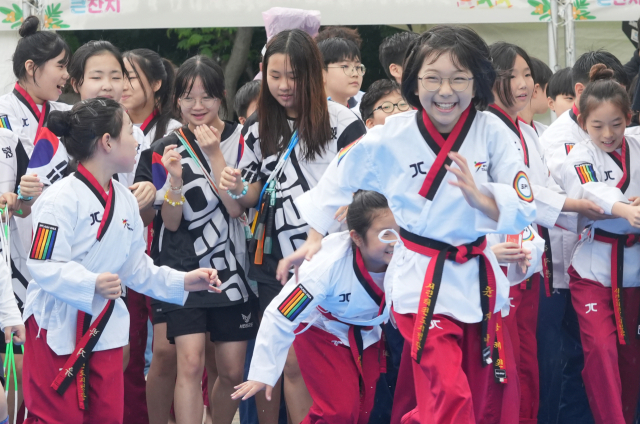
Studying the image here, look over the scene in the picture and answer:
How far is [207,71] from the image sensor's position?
462cm

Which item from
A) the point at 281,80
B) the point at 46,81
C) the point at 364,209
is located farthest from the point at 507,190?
the point at 46,81

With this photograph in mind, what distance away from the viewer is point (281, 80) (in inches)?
171

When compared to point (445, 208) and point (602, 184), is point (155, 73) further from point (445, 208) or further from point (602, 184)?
point (602, 184)

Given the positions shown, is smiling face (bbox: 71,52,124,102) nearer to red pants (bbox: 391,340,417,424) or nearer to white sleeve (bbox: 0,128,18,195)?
white sleeve (bbox: 0,128,18,195)

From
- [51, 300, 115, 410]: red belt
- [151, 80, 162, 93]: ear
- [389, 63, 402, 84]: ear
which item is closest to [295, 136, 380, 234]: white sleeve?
[51, 300, 115, 410]: red belt

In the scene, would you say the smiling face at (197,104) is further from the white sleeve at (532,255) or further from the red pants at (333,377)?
the white sleeve at (532,255)

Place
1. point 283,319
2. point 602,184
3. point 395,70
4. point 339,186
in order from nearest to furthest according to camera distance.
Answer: point 339,186, point 283,319, point 602,184, point 395,70

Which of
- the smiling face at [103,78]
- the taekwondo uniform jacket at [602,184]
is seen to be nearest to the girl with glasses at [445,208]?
the taekwondo uniform jacket at [602,184]

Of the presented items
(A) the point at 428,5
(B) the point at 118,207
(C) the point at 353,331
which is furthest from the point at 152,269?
(A) the point at 428,5

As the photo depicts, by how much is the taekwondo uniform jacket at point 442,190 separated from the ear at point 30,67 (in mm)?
2264

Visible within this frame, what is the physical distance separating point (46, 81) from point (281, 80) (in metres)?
1.42

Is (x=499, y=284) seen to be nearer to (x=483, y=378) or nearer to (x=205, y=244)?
(x=483, y=378)

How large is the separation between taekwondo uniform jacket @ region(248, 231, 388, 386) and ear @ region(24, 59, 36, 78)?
Result: 6.65ft

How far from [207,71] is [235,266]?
3.53 feet
